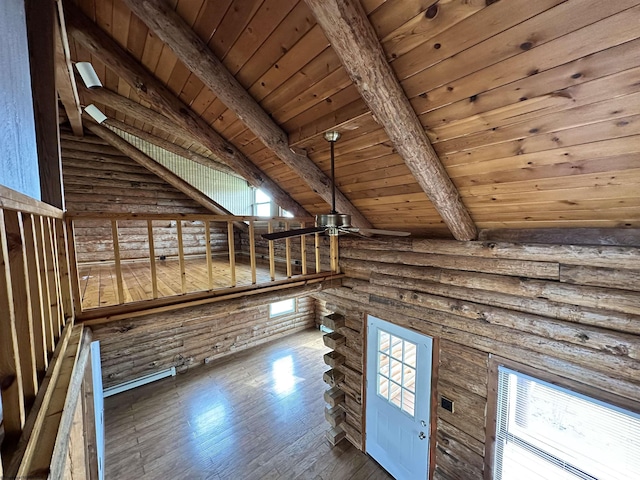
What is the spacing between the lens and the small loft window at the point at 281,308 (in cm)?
822

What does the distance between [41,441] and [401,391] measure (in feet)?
12.4

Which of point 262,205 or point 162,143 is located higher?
point 162,143

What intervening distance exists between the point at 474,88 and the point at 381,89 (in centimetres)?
60

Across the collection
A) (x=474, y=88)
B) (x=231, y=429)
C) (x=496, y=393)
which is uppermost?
(x=474, y=88)

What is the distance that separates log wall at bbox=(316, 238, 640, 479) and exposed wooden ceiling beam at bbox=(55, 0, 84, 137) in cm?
393

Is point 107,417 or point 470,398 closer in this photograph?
point 470,398

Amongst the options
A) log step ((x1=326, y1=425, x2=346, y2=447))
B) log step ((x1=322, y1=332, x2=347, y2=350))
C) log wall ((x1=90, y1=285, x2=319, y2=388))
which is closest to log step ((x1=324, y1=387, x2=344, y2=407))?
log step ((x1=326, y1=425, x2=346, y2=447))

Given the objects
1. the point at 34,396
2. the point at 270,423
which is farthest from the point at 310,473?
the point at 34,396

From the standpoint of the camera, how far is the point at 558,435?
2.51 m

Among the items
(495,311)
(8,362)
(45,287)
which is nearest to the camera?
(8,362)

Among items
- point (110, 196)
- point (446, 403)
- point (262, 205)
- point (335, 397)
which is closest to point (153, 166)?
point (110, 196)

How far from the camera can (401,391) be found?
372 cm

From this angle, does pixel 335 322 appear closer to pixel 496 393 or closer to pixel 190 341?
pixel 496 393

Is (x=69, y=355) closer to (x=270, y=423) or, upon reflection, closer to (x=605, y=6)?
(x=605, y=6)
